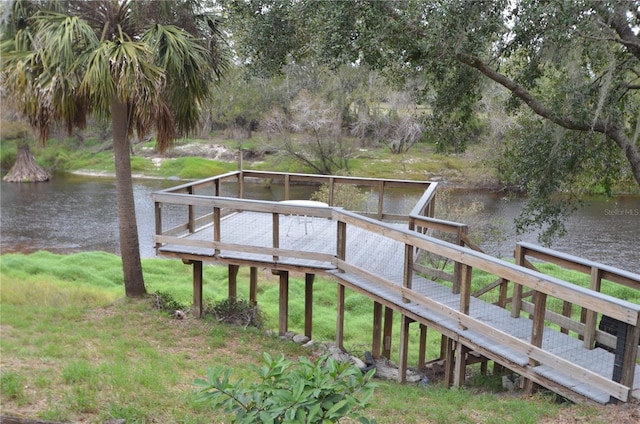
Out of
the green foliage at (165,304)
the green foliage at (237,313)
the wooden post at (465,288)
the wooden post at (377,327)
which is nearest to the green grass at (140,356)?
the green foliage at (165,304)

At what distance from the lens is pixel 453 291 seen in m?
8.30

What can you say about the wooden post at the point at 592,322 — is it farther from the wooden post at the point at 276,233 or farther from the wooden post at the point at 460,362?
the wooden post at the point at 276,233

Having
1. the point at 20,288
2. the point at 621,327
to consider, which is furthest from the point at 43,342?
the point at 621,327

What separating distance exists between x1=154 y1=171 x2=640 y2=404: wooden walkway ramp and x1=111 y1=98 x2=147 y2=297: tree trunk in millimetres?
1344

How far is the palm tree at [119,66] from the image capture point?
935cm

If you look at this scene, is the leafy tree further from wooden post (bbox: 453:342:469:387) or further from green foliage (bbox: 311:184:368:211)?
green foliage (bbox: 311:184:368:211)

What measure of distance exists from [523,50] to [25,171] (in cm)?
3429

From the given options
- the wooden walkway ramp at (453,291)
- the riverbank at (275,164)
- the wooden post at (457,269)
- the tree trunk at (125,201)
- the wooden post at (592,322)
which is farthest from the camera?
the riverbank at (275,164)

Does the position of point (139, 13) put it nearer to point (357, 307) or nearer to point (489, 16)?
point (489, 16)

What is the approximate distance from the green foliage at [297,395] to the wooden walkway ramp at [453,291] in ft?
10.9

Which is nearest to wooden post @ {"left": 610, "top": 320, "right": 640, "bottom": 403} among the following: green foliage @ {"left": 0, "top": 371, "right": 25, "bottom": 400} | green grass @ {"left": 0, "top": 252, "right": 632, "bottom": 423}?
green grass @ {"left": 0, "top": 252, "right": 632, "bottom": 423}

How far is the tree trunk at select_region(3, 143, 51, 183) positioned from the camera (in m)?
36.7

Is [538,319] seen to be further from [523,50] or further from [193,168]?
[193,168]

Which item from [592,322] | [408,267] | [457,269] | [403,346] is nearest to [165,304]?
[403,346]
